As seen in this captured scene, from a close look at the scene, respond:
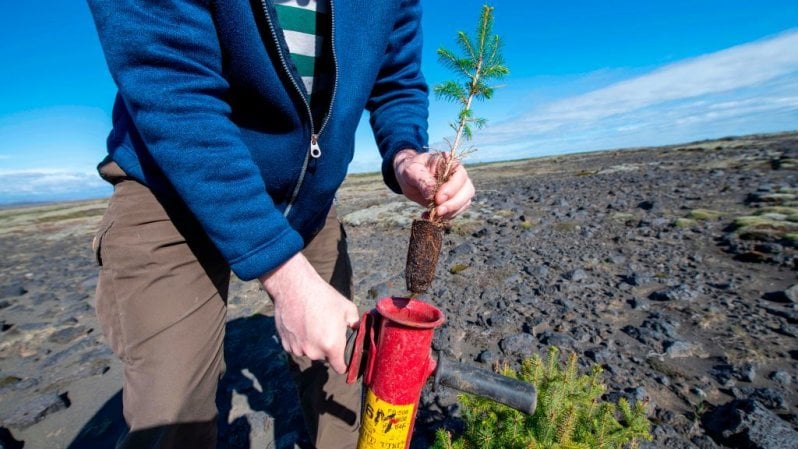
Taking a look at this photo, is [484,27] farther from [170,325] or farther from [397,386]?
[170,325]

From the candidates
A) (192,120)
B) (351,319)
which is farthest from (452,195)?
(192,120)

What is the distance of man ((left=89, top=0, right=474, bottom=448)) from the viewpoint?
4.46 feet

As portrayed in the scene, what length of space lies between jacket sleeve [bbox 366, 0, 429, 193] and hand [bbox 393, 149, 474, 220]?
0.64 feet

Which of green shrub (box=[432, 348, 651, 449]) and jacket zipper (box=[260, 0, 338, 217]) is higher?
jacket zipper (box=[260, 0, 338, 217])

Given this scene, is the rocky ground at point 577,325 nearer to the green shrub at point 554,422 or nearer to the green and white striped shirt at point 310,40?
the green shrub at point 554,422

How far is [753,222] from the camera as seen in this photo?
612 cm

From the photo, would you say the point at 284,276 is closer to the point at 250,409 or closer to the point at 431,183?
the point at 431,183

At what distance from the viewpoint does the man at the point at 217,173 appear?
4.46 feet

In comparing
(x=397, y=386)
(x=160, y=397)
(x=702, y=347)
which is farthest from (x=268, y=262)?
(x=702, y=347)

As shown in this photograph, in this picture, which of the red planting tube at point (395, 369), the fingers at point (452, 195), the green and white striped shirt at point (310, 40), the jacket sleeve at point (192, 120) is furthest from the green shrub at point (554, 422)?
the green and white striped shirt at point (310, 40)

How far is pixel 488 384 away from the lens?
4.80 feet

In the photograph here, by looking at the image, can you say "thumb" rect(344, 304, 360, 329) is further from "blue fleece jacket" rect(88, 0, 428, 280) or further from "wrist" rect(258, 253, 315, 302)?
"blue fleece jacket" rect(88, 0, 428, 280)

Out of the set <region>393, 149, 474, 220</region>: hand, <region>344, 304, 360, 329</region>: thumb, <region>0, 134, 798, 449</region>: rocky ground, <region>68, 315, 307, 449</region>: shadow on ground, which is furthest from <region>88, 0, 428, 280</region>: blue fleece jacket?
<region>0, 134, 798, 449</region>: rocky ground

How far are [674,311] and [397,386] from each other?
12.9 feet
